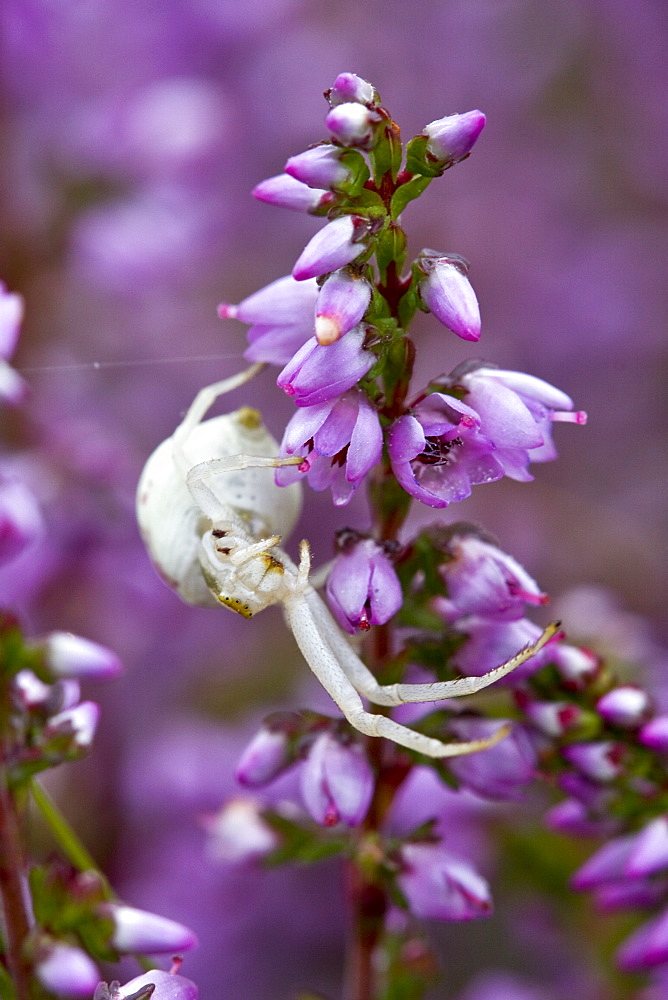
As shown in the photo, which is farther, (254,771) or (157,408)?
(157,408)

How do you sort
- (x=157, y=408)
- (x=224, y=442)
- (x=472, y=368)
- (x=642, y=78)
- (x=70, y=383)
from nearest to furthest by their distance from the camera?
(x=472, y=368) → (x=224, y=442) → (x=70, y=383) → (x=157, y=408) → (x=642, y=78)

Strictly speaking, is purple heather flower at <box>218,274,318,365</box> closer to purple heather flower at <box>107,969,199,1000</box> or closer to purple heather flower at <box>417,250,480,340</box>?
purple heather flower at <box>417,250,480,340</box>

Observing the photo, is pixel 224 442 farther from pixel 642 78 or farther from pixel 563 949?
pixel 642 78

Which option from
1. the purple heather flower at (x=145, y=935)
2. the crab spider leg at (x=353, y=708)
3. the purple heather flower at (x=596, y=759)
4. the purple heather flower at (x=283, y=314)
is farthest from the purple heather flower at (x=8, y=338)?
the purple heather flower at (x=596, y=759)

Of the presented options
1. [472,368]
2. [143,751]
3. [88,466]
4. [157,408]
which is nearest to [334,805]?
[472,368]

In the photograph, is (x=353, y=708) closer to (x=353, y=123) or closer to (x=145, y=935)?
(x=145, y=935)

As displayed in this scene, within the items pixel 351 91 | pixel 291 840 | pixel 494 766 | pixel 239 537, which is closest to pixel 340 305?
pixel 351 91

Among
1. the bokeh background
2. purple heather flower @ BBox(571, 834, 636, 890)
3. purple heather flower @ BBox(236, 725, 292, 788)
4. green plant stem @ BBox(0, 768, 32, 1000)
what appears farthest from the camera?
the bokeh background

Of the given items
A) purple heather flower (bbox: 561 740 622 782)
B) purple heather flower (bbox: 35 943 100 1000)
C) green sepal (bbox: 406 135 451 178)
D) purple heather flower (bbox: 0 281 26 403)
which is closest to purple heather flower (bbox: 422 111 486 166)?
green sepal (bbox: 406 135 451 178)
